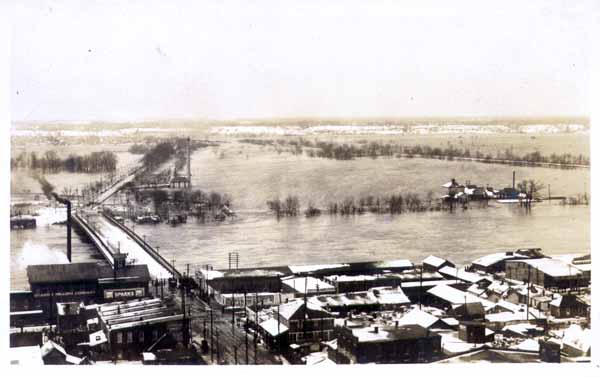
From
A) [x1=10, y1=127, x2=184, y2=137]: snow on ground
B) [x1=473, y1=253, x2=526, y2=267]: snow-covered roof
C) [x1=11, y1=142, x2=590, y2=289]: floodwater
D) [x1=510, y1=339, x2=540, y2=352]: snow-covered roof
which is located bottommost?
[x1=510, y1=339, x2=540, y2=352]: snow-covered roof

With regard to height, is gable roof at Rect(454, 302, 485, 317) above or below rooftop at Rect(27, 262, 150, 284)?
below

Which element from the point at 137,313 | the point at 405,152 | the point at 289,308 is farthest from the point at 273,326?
the point at 405,152

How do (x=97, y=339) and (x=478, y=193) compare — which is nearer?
(x=97, y=339)

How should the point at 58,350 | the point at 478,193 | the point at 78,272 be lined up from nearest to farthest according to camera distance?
the point at 58,350, the point at 78,272, the point at 478,193

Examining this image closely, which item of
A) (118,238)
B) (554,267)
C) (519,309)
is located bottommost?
(519,309)

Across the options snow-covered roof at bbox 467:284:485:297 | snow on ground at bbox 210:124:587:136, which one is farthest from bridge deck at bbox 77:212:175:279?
snow-covered roof at bbox 467:284:485:297

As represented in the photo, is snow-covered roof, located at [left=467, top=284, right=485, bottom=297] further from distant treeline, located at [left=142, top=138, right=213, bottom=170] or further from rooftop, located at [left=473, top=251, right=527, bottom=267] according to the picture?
distant treeline, located at [left=142, top=138, right=213, bottom=170]

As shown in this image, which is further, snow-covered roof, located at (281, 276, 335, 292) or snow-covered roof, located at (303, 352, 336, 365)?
snow-covered roof, located at (281, 276, 335, 292)

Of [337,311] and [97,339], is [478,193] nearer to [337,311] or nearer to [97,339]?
[337,311]
